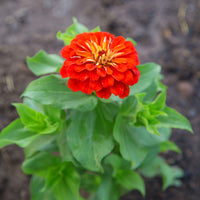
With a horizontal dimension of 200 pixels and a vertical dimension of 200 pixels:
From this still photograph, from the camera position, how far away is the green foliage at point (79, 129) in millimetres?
1255

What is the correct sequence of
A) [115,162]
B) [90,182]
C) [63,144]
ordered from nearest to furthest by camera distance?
1. [63,144]
2. [115,162]
3. [90,182]

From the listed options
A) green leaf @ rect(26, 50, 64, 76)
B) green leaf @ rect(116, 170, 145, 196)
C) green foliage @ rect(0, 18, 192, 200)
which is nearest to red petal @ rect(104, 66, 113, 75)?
green foliage @ rect(0, 18, 192, 200)

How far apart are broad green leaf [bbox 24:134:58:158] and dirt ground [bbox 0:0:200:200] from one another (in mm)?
664

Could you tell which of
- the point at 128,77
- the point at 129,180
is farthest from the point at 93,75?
the point at 129,180

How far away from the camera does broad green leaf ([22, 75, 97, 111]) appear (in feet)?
4.00

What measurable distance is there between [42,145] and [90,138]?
0.29 meters

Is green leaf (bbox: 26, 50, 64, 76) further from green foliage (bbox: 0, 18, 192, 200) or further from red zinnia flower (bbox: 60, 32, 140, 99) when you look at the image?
red zinnia flower (bbox: 60, 32, 140, 99)

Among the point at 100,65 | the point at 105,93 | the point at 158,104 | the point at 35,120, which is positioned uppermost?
the point at 100,65

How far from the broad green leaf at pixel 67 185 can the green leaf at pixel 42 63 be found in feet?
1.86

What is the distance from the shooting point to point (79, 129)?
134cm

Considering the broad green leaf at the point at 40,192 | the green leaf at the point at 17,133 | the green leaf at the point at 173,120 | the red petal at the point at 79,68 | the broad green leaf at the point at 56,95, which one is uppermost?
the red petal at the point at 79,68

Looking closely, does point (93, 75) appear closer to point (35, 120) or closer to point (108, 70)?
point (108, 70)

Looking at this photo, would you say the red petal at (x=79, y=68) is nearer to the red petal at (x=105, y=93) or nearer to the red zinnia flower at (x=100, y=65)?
the red zinnia flower at (x=100, y=65)

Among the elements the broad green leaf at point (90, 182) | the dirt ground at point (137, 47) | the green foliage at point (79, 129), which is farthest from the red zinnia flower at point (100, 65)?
the dirt ground at point (137, 47)
